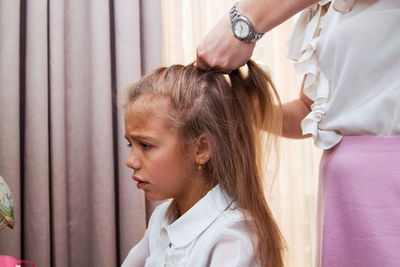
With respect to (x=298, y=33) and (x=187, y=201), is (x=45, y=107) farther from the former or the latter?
(x=298, y=33)

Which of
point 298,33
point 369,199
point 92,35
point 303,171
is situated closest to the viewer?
point 369,199

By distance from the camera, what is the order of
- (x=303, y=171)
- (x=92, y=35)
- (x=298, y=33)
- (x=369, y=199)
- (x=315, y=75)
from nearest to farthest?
(x=369, y=199), (x=315, y=75), (x=298, y=33), (x=92, y=35), (x=303, y=171)

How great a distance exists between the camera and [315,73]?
744 mm

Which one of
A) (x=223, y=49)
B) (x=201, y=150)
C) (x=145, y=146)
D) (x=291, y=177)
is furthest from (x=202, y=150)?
(x=291, y=177)

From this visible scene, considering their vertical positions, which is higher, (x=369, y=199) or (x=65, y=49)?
(x=65, y=49)

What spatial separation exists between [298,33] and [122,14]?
32.8 inches

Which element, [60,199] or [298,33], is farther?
[60,199]

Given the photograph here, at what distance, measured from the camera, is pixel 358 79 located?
0.62 meters

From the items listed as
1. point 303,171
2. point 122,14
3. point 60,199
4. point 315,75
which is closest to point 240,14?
point 315,75

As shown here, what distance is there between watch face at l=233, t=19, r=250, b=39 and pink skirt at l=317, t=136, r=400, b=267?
0.26 metres

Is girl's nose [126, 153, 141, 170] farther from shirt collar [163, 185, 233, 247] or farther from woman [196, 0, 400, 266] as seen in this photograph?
woman [196, 0, 400, 266]

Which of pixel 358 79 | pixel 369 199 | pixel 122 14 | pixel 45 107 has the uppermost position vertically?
pixel 122 14

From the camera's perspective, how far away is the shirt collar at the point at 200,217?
80 cm

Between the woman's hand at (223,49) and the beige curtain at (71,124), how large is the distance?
781 mm
